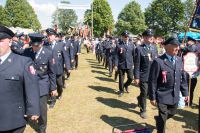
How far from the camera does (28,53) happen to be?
715cm

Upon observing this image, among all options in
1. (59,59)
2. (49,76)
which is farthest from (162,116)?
(59,59)

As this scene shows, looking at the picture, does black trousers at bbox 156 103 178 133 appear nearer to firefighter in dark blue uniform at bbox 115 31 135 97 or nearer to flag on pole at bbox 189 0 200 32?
firefighter in dark blue uniform at bbox 115 31 135 97

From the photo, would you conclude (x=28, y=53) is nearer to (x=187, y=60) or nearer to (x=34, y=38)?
(x=34, y=38)

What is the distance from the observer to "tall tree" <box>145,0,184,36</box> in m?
91.2

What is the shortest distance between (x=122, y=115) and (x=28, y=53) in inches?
143

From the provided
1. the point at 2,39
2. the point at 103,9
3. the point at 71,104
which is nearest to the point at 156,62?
the point at 2,39

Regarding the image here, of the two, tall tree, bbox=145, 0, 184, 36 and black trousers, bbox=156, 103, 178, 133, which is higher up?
tall tree, bbox=145, 0, 184, 36

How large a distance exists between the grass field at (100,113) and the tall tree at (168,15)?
8066 cm

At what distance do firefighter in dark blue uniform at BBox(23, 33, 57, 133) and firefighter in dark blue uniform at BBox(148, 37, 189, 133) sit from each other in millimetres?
2375

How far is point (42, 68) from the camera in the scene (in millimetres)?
7246

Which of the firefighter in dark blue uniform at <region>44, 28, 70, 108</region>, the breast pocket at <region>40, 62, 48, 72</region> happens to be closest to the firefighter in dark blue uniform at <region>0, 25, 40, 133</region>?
the breast pocket at <region>40, 62, 48, 72</region>

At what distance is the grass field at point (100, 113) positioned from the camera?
8242mm

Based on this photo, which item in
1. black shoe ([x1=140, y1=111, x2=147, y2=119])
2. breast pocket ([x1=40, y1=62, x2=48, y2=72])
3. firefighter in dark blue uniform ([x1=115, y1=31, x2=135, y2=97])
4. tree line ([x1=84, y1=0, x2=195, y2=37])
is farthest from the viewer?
tree line ([x1=84, y1=0, x2=195, y2=37])

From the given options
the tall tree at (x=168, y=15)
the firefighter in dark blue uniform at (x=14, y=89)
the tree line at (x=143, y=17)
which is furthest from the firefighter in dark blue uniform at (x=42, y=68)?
the tall tree at (x=168, y=15)
